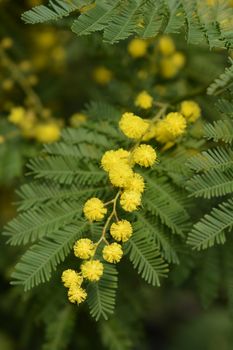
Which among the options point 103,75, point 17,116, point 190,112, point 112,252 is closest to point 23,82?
point 17,116

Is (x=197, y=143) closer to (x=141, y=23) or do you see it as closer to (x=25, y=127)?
(x=141, y=23)

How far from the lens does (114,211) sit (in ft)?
5.26

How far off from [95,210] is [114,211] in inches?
2.4

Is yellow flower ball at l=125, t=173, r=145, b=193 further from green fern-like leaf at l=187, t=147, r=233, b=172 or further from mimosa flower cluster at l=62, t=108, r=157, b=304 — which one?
green fern-like leaf at l=187, t=147, r=233, b=172

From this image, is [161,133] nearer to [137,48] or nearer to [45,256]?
[45,256]

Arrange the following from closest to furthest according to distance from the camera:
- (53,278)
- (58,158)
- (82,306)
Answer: (58,158) < (53,278) < (82,306)

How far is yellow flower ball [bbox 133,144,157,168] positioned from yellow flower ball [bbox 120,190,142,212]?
0.35ft

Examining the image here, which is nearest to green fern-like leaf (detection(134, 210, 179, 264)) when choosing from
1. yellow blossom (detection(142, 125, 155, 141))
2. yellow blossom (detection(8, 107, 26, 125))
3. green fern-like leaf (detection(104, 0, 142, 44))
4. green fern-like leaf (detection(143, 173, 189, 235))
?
green fern-like leaf (detection(143, 173, 189, 235))

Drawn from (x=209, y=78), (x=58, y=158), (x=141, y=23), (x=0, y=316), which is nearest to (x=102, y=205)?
(x=58, y=158)

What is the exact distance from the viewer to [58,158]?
6.14ft

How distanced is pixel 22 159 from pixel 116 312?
749 millimetres

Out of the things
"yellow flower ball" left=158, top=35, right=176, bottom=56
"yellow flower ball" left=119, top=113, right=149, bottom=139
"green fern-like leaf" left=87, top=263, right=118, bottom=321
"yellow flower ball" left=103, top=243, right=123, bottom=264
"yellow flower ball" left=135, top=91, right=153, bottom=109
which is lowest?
"green fern-like leaf" left=87, top=263, right=118, bottom=321

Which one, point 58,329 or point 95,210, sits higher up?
point 95,210

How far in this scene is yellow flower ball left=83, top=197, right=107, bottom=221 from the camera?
1.58m
